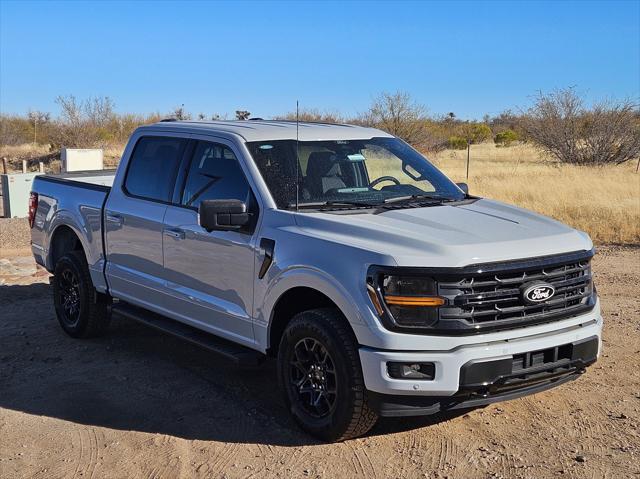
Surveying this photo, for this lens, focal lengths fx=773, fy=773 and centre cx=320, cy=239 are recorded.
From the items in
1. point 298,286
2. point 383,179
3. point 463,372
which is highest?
point 383,179

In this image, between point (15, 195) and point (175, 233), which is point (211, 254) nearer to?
point (175, 233)

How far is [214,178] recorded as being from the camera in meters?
5.57

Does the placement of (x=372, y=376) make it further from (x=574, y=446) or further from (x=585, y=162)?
(x=585, y=162)

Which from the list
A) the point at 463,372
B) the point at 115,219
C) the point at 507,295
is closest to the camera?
the point at 463,372

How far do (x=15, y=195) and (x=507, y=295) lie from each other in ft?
48.6

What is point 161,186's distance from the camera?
6.03m

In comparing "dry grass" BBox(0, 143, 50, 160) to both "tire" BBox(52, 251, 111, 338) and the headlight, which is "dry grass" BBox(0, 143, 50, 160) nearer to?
"tire" BBox(52, 251, 111, 338)

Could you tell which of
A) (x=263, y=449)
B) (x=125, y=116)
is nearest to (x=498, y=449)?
(x=263, y=449)

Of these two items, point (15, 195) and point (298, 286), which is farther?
point (15, 195)

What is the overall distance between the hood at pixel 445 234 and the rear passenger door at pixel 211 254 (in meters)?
0.59

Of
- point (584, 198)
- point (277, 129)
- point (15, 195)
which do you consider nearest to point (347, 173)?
point (277, 129)

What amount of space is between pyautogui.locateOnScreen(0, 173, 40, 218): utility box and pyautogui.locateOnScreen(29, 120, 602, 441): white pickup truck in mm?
11068

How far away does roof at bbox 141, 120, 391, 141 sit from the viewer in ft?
18.4

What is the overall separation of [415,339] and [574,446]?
1269 mm
